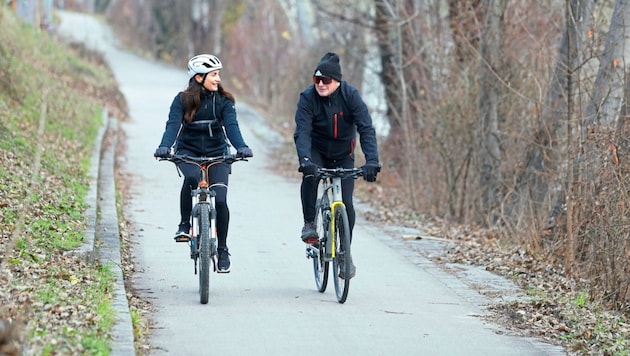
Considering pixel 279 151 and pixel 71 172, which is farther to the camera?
pixel 279 151

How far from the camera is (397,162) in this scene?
2211 cm

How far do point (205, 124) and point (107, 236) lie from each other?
2.56 m

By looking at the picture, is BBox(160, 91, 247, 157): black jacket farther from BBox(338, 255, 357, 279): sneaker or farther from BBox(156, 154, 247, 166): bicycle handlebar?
BBox(338, 255, 357, 279): sneaker

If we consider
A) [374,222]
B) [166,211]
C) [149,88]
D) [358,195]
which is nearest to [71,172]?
[166,211]

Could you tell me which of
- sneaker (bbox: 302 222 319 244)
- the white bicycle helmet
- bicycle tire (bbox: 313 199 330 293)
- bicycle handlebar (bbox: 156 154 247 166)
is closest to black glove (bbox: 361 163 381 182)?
bicycle tire (bbox: 313 199 330 293)

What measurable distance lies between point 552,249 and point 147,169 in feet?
32.3

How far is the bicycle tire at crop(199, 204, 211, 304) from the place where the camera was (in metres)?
9.10

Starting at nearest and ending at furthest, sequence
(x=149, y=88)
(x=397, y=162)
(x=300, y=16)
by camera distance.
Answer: (x=397, y=162), (x=300, y=16), (x=149, y=88)

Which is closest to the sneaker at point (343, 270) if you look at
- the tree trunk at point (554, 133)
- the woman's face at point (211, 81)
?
the woman's face at point (211, 81)

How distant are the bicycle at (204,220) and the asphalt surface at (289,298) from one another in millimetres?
289

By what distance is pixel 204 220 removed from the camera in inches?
364

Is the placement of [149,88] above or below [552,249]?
above

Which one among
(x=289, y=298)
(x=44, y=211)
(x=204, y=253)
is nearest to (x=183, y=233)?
(x=204, y=253)

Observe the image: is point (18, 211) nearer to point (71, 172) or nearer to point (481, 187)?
point (71, 172)
